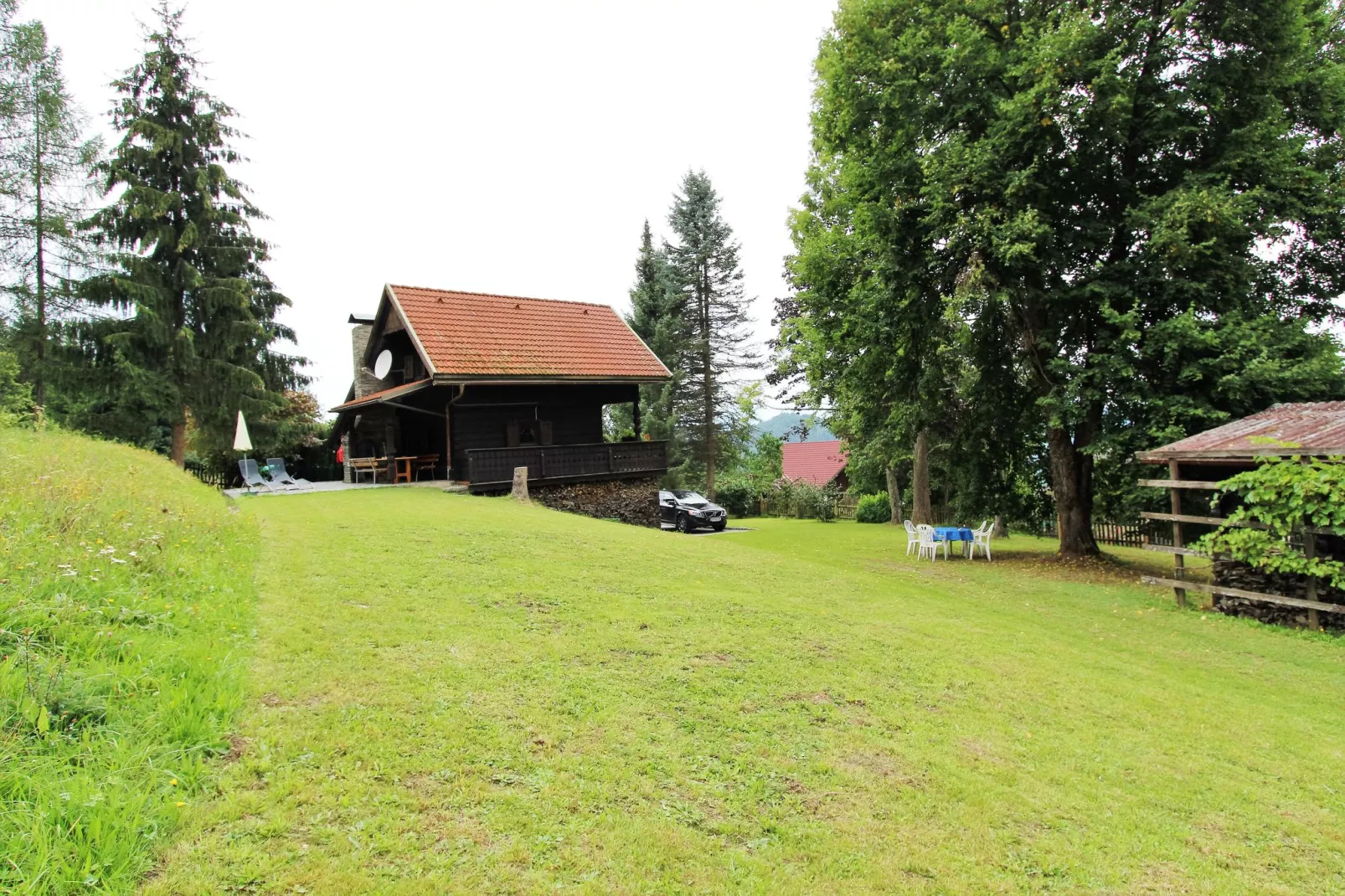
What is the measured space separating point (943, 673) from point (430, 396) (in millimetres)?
18170

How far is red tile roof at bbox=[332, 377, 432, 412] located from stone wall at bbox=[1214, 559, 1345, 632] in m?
18.1

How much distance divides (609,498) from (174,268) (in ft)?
54.2

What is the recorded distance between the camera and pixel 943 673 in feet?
21.2

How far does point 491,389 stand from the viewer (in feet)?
67.3

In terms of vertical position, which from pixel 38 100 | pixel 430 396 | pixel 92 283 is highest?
pixel 38 100

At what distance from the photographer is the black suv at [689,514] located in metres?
26.8

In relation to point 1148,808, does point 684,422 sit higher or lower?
higher

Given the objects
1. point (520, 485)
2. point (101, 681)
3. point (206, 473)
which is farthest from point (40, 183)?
point (101, 681)

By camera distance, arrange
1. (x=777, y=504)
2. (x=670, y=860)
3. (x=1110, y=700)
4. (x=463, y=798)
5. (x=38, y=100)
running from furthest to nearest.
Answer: (x=777, y=504) < (x=38, y=100) < (x=1110, y=700) < (x=463, y=798) < (x=670, y=860)

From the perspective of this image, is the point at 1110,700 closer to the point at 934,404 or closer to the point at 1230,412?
the point at 1230,412

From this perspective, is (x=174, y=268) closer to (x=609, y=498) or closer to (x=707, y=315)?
(x=609, y=498)

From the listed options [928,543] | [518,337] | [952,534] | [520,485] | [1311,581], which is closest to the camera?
[1311,581]

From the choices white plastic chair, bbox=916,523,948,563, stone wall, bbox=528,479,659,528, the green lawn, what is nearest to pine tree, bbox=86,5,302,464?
stone wall, bbox=528,479,659,528

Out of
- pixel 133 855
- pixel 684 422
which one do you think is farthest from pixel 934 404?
pixel 684 422
